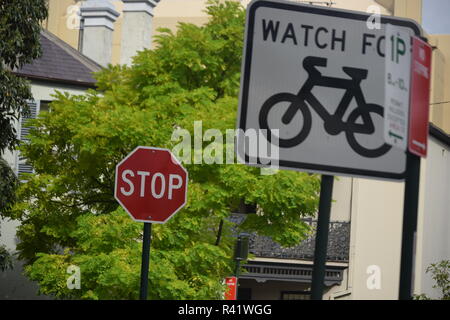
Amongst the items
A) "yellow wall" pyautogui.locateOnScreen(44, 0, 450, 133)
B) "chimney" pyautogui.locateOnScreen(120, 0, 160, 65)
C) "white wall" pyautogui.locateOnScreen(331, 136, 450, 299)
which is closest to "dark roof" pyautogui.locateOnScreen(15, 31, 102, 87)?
"chimney" pyautogui.locateOnScreen(120, 0, 160, 65)

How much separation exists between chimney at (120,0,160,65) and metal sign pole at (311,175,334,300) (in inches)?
1238

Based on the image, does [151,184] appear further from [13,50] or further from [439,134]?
[439,134]

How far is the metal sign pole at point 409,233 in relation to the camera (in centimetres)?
393

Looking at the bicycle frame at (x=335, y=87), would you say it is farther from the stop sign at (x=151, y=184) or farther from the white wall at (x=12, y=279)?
the white wall at (x=12, y=279)

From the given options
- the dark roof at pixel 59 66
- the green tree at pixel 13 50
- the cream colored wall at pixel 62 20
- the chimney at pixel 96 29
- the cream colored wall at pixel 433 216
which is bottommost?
the cream colored wall at pixel 433 216

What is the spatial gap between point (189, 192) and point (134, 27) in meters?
16.2

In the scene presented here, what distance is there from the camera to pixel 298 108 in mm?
3842

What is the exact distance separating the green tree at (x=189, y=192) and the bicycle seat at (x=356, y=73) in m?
15.9

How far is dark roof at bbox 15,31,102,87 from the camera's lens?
31.0 meters

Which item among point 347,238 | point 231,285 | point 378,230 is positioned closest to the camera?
point 231,285

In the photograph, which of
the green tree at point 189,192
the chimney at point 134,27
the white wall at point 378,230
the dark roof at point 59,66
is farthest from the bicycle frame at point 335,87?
the chimney at point 134,27

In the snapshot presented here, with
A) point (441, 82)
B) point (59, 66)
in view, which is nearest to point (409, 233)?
point (59, 66)

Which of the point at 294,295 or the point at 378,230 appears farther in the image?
the point at 294,295
